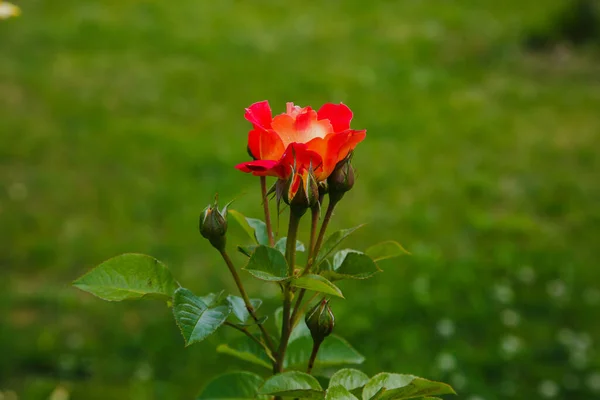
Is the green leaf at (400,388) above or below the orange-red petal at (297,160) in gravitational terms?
below

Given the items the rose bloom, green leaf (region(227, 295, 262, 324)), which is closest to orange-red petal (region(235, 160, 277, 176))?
the rose bloom

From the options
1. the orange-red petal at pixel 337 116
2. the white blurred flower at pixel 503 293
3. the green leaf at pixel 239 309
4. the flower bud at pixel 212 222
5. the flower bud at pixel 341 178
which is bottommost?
the white blurred flower at pixel 503 293

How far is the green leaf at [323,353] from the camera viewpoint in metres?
1.20

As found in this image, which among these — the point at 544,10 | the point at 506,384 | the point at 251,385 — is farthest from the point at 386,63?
→ the point at 251,385

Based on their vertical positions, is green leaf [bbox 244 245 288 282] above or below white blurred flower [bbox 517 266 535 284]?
above

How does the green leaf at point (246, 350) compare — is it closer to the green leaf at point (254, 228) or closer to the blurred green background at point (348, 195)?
the green leaf at point (254, 228)

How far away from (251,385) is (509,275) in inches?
105

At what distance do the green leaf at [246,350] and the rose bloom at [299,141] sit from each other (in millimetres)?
302

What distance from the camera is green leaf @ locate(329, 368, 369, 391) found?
39.8 inches

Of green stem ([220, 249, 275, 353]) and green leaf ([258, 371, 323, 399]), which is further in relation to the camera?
green stem ([220, 249, 275, 353])

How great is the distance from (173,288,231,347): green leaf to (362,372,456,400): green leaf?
209 mm

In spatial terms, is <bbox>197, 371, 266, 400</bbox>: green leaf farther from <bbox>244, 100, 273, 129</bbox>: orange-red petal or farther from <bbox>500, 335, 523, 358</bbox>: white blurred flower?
<bbox>500, 335, 523, 358</bbox>: white blurred flower

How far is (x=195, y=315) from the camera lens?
0.97 meters

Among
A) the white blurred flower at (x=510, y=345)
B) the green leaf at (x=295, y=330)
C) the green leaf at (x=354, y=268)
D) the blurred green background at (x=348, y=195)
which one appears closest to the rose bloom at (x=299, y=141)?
the green leaf at (x=354, y=268)
